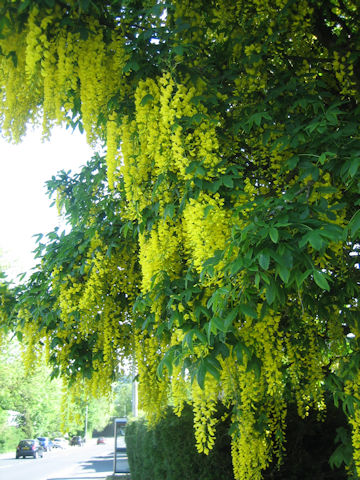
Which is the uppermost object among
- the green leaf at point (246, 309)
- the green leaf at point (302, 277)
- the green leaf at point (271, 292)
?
the green leaf at point (302, 277)

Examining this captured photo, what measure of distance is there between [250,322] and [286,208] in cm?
79

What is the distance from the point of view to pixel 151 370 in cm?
371

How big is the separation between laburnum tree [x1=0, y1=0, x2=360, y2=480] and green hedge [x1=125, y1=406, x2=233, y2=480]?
5.00 feet

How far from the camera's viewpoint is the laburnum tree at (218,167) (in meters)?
2.17

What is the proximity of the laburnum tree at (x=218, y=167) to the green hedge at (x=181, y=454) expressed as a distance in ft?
5.00

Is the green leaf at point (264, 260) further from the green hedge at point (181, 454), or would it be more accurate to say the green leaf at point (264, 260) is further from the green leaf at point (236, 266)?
the green hedge at point (181, 454)

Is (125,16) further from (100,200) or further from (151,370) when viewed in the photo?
(151,370)

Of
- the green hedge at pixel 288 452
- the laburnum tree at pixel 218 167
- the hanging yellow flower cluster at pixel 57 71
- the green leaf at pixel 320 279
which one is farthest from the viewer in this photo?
the green hedge at pixel 288 452

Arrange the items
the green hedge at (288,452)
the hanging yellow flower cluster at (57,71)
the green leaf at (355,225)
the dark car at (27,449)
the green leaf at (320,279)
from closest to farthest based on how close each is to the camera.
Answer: the green leaf at (320,279) < the green leaf at (355,225) < the hanging yellow flower cluster at (57,71) < the green hedge at (288,452) < the dark car at (27,449)

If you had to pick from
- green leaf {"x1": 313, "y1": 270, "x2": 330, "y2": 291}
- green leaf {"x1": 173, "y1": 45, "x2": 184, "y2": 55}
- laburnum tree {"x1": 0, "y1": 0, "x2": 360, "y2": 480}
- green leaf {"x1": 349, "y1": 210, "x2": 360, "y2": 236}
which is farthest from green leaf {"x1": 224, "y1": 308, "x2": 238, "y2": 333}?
green leaf {"x1": 173, "y1": 45, "x2": 184, "y2": 55}

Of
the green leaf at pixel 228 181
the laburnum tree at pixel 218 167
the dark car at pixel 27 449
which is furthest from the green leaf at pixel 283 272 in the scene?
the dark car at pixel 27 449

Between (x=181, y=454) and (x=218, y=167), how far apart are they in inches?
166

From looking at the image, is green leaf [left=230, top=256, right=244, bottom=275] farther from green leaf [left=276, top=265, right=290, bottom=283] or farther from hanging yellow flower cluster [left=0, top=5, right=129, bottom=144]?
hanging yellow flower cluster [left=0, top=5, right=129, bottom=144]

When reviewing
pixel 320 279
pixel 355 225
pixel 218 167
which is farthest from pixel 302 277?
pixel 218 167
